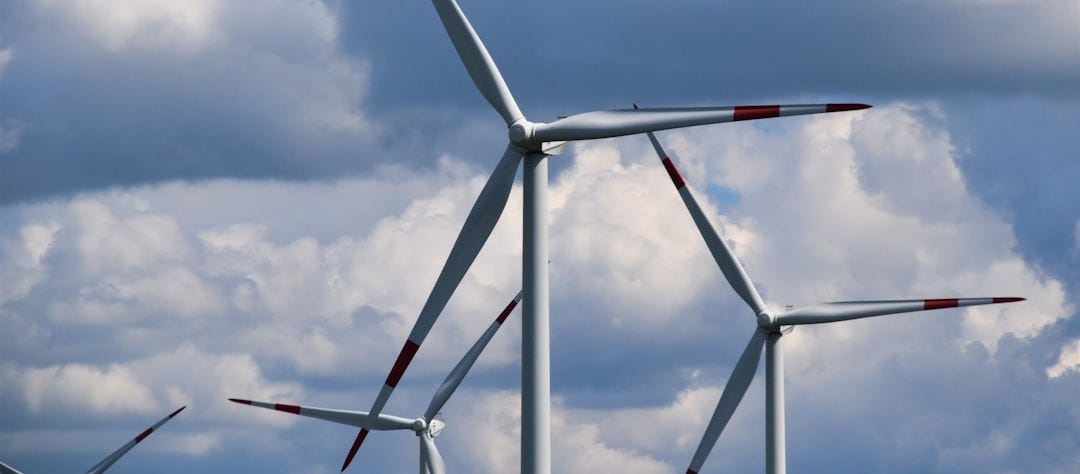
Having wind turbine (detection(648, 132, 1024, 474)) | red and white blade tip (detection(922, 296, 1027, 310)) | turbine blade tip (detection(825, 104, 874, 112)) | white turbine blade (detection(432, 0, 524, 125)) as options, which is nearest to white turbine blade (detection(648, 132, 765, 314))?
Answer: wind turbine (detection(648, 132, 1024, 474))

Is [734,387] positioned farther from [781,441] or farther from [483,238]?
[483,238]

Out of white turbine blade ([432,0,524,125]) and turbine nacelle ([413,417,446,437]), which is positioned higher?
turbine nacelle ([413,417,446,437])

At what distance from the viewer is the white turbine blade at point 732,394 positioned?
8119 cm

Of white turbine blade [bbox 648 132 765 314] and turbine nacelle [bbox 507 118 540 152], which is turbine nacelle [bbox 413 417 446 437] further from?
turbine nacelle [bbox 507 118 540 152]

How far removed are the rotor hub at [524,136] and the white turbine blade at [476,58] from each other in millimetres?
1798

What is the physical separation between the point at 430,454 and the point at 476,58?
53.5m

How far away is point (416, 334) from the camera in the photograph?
183ft

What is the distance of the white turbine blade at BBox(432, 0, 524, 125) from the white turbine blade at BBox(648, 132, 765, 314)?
22094 mm

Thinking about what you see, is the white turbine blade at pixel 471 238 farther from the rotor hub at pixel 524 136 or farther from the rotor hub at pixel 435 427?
the rotor hub at pixel 435 427

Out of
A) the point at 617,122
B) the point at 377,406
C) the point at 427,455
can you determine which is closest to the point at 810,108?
the point at 617,122

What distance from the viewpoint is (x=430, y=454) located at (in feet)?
358

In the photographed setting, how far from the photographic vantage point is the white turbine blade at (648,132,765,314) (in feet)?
263

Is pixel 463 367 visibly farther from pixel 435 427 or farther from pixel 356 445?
pixel 356 445

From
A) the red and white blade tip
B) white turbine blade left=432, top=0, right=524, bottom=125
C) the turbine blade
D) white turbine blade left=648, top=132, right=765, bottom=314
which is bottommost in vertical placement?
the turbine blade
